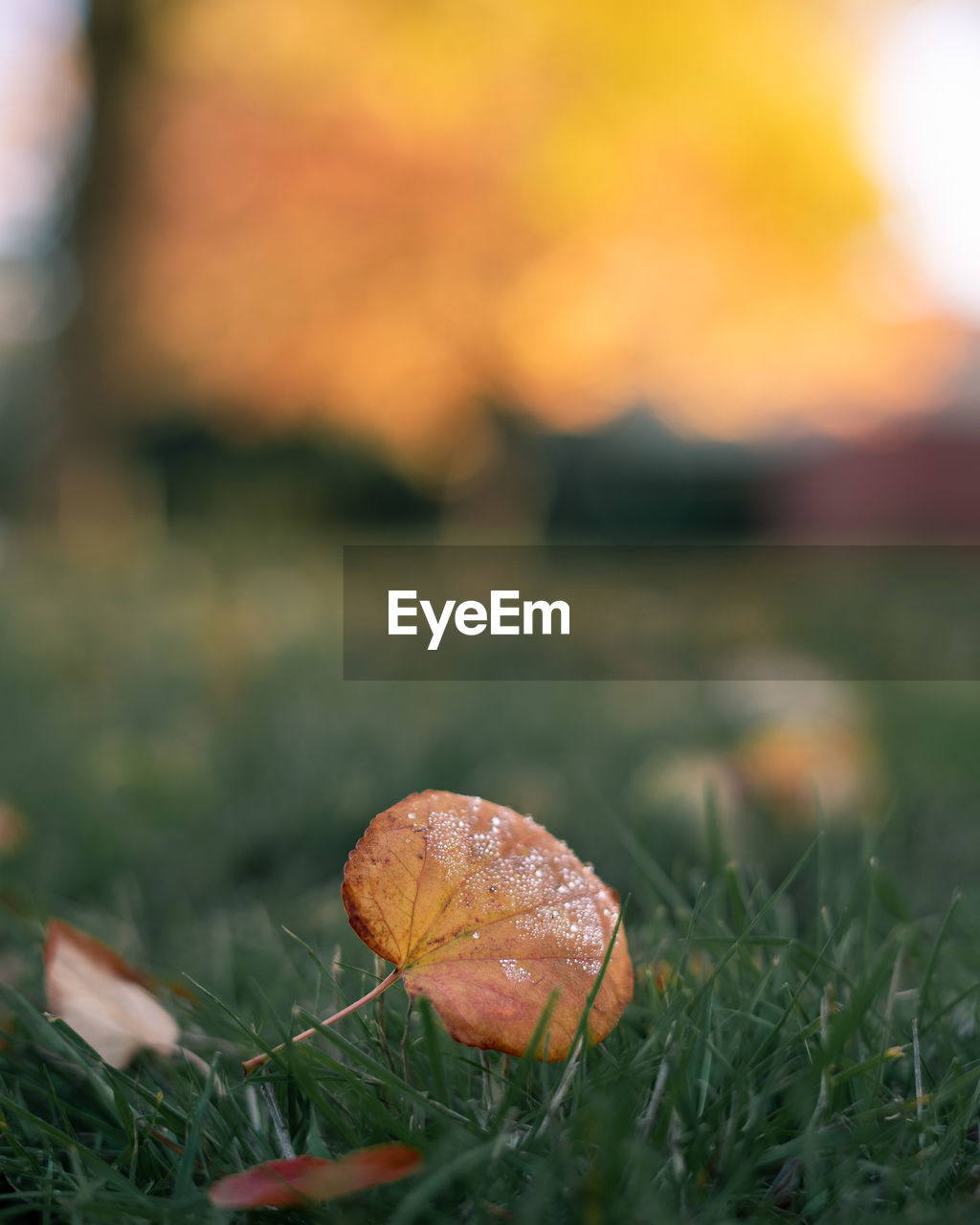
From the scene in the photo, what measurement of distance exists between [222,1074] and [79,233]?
766 cm

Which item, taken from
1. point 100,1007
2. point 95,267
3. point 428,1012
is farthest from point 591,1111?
point 95,267

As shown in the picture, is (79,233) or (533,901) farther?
(79,233)

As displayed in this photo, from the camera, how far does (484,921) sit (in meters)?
0.48

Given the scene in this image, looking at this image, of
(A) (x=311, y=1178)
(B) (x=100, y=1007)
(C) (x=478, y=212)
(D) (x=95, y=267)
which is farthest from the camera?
(C) (x=478, y=212)

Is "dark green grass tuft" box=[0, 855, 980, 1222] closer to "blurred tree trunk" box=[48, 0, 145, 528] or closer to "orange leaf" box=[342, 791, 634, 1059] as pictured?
"orange leaf" box=[342, 791, 634, 1059]

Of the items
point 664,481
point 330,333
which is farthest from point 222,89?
point 664,481

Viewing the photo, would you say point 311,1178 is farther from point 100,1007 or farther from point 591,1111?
point 100,1007

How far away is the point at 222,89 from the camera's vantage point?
23.9 ft

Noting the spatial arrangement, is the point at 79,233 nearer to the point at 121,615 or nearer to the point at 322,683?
the point at 121,615

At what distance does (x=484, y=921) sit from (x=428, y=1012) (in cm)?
6

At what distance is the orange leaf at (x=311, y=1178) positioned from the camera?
15.8 inches

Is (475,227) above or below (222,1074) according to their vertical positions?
above

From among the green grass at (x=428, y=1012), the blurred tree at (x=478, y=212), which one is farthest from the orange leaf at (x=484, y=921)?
the blurred tree at (x=478, y=212)

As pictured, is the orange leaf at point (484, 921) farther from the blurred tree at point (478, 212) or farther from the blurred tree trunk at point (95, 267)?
the blurred tree at point (478, 212)
